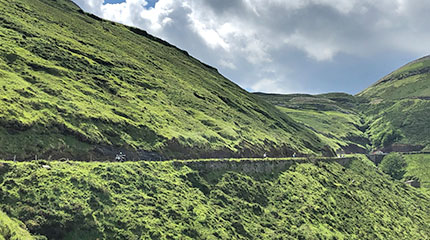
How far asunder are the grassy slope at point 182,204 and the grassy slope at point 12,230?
3.59 ft

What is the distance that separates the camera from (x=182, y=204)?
38125 mm

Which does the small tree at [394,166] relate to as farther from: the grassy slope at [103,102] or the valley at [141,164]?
the grassy slope at [103,102]

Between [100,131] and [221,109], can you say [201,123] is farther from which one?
[100,131]

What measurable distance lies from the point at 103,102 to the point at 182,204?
33.8m

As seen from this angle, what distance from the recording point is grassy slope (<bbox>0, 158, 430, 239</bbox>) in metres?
28.3

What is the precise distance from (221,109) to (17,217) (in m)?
80.6

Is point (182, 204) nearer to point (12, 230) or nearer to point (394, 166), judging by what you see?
point (12, 230)

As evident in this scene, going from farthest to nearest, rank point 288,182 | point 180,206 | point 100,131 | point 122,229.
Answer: point 288,182
point 100,131
point 180,206
point 122,229

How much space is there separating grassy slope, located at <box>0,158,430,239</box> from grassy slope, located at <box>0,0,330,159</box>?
9.96 m

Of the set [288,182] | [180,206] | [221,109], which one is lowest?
[180,206]

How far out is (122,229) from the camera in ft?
99.1

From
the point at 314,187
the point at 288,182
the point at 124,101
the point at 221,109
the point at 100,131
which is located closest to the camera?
the point at 100,131

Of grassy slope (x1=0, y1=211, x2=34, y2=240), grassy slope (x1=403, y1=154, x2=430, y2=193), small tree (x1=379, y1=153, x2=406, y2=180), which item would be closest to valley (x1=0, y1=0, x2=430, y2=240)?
grassy slope (x1=0, y1=211, x2=34, y2=240)

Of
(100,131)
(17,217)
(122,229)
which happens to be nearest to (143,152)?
(100,131)
